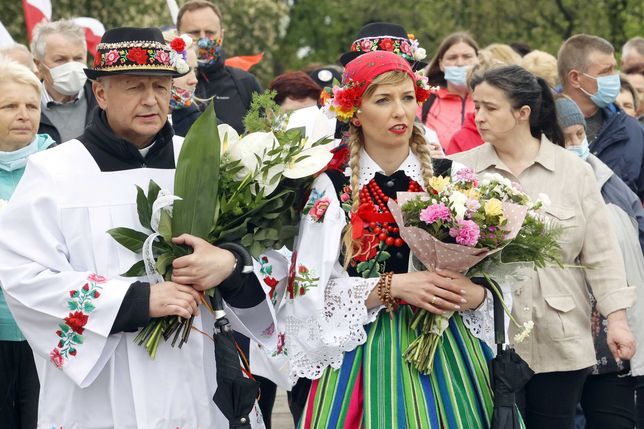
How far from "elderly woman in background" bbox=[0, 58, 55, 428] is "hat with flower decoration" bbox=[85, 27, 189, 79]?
5.40ft

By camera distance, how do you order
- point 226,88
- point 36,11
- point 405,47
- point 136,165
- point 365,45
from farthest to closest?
point 36,11
point 226,88
point 365,45
point 405,47
point 136,165

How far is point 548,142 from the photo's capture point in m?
6.36

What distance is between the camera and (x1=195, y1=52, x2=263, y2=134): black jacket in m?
8.57

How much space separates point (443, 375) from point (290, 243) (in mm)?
824

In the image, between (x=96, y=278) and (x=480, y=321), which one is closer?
(x=96, y=278)

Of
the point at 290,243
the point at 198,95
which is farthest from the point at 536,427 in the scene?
the point at 198,95

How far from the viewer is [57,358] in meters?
4.79

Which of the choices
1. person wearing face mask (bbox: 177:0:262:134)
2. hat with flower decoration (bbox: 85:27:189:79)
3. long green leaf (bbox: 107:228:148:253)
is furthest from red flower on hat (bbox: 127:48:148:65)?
person wearing face mask (bbox: 177:0:262:134)

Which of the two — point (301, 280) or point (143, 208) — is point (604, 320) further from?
point (143, 208)

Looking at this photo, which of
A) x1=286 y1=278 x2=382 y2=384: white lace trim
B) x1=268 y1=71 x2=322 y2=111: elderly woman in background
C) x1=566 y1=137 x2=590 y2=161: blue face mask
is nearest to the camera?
x1=286 y1=278 x2=382 y2=384: white lace trim

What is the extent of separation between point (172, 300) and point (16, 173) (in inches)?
85.3

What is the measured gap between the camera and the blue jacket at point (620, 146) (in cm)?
779

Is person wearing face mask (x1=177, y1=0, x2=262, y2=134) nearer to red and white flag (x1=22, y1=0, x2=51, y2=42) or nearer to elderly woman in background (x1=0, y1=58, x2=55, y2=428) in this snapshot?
elderly woman in background (x1=0, y1=58, x2=55, y2=428)

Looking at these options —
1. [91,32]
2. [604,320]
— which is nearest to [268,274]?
[604,320]
